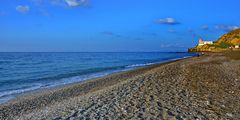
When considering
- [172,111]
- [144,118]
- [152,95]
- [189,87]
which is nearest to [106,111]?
[144,118]

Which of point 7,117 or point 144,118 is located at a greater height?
point 144,118

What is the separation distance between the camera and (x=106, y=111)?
29.0 ft

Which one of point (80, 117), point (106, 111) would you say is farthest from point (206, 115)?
point (80, 117)

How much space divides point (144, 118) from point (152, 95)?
11.9ft

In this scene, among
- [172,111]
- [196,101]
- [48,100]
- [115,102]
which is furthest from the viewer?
[48,100]

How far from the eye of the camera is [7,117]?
426 inches

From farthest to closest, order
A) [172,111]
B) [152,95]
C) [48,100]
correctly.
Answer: [48,100] → [152,95] → [172,111]

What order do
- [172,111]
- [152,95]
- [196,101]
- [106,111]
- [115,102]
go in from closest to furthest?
[172,111], [106,111], [196,101], [115,102], [152,95]

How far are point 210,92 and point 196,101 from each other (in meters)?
2.29

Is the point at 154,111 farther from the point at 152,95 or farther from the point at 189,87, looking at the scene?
the point at 189,87

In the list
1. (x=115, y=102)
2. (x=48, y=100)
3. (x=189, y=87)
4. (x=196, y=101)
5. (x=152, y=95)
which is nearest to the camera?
(x=196, y=101)

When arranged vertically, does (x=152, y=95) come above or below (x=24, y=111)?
above

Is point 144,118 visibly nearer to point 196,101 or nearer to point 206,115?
point 206,115

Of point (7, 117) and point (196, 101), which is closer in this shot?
point (196, 101)
